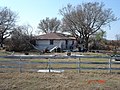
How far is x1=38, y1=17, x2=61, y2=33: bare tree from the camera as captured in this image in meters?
86.0

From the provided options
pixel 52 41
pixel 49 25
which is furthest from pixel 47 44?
pixel 49 25

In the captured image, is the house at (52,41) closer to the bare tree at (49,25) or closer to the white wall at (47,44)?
the white wall at (47,44)

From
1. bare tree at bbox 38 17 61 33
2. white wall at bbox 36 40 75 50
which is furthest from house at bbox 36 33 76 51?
bare tree at bbox 38 17 61 33

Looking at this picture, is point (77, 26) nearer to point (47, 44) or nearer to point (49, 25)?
point (47, 44)

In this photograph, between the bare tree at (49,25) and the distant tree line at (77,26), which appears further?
the bare tree at (49,25)

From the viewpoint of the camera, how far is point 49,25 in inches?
3435

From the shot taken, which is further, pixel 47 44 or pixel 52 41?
pixel 47 44

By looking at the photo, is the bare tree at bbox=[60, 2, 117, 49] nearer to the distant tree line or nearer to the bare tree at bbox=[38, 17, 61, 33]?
the distant tree line

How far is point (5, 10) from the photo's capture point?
218 ft

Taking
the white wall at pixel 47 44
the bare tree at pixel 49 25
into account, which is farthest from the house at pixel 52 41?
the bare tree at pixel 49 25

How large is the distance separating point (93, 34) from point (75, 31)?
522 centimetres

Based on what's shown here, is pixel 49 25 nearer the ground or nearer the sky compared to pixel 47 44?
nearer the sky

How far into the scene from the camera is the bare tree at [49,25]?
282 ft

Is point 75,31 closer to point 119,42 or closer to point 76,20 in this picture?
point 76,20
